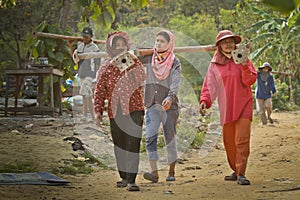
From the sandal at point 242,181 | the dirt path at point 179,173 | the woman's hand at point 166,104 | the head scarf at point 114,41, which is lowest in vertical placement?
the dirt path at point 179,173

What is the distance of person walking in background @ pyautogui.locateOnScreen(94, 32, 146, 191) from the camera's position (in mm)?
4953

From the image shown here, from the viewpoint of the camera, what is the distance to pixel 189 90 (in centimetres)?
2261

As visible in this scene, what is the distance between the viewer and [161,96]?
5477mm

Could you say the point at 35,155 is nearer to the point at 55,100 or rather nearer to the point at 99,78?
the point at 99,78

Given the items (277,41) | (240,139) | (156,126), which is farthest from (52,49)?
(277,41)

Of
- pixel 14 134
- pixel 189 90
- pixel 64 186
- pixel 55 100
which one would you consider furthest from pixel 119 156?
pixel 189 90

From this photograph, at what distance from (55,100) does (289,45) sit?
13.3 m

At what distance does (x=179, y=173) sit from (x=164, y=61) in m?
1.61

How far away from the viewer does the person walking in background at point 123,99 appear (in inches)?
195

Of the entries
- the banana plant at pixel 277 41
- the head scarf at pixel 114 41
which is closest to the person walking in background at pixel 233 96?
the head scarf at pixel 114 41

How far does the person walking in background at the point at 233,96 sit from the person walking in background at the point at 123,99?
71 cm

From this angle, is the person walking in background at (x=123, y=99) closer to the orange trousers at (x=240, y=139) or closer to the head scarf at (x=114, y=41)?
the head scarf at (x=114, y=41)

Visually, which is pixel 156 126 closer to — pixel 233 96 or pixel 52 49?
pixel 233 96

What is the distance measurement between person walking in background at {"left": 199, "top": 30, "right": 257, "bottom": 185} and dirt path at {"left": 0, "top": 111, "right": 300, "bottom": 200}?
1.02 feet
